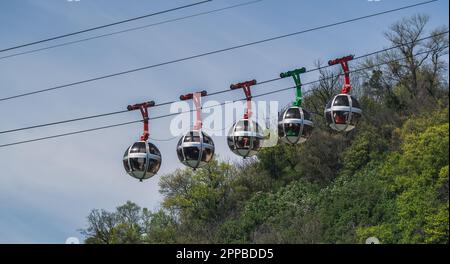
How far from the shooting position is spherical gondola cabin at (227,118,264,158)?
85.4 ft

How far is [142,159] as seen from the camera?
87.2 ft

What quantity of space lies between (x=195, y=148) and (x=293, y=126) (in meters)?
2.61

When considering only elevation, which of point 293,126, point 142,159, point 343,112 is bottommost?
point 142,159

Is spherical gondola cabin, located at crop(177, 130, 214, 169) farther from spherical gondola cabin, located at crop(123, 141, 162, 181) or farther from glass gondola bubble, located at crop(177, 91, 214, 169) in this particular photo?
spherical gondola cabin, located at crop(123, 141, 162, 181)

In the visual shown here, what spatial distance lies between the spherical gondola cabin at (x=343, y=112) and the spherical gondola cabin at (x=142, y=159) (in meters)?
4.71

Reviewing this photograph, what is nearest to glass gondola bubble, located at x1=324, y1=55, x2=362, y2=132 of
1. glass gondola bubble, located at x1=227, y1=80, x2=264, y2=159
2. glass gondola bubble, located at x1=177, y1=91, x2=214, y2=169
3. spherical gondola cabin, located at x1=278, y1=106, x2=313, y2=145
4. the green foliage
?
spherical gondola cabin, located at x1=278, y1=106, x2=313, y2=145

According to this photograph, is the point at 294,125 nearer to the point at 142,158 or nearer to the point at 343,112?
the point at 343,112

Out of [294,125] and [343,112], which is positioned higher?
[343,112]

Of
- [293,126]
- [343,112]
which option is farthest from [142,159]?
[343,112]

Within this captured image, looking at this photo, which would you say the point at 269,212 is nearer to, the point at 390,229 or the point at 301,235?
the point at 301,235

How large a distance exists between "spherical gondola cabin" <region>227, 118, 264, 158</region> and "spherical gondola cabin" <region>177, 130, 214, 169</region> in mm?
615

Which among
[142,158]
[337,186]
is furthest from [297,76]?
[337,186]

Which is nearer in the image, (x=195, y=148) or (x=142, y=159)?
(x=195, y=148)
